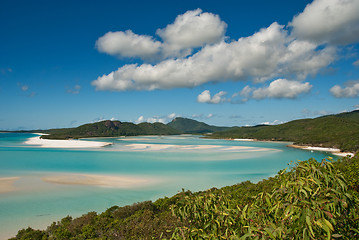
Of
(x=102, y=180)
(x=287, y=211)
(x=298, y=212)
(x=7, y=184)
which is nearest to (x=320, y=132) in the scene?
(x=102, y=180)

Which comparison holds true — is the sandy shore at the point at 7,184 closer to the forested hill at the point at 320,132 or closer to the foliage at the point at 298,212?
the foliage at the point at 298,212

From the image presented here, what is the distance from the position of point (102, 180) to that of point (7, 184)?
355 inches

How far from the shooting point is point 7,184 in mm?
22719

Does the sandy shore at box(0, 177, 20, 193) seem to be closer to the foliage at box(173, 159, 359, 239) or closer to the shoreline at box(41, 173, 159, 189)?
the shoreline at box(41, 173, 159, 189)

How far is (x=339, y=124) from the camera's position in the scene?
115 meters

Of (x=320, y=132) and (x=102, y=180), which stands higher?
(x=320, y=132)

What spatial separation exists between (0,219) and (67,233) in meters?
7.43

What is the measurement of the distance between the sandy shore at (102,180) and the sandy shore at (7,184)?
9.60 feet

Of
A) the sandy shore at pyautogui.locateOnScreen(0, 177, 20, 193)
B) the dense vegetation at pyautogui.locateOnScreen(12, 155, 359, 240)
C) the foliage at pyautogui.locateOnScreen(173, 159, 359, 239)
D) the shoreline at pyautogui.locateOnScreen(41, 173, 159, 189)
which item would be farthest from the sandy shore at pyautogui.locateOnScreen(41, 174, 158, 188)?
the foliage at pyautogui.locateOnScreen(173, 159, 359, 239)

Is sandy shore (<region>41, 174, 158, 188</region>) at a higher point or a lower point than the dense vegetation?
lower

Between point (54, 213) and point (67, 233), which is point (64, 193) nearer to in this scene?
point (54, 213)

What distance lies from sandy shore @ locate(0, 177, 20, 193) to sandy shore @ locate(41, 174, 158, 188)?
9.60 feet

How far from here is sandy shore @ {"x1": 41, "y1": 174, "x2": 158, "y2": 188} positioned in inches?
944

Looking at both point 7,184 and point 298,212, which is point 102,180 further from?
point 298,212
